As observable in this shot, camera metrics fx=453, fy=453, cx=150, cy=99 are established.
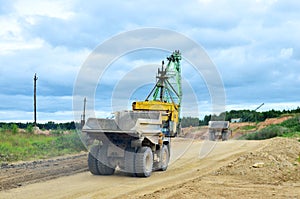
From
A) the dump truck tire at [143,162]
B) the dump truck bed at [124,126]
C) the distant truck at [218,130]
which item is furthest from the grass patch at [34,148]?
the distant truck at [218,130]

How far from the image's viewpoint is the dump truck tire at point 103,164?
1662 cm

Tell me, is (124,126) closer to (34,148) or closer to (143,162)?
(143,162)

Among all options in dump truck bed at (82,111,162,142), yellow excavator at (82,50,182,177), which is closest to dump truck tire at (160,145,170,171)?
yellow excavator at (82,50,182,177)

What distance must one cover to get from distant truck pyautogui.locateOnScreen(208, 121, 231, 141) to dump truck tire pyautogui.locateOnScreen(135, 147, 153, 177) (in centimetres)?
2728

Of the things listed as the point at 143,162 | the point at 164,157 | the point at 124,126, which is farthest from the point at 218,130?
the point at 143,162

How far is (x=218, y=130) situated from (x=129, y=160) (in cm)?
2827

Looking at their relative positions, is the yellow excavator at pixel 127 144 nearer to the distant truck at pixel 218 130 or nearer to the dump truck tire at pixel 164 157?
the dump truck tire at pixel 164 157

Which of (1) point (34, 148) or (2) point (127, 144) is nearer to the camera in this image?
(2) point (127, 144)

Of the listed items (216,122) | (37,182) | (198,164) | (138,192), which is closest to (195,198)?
(138,192)

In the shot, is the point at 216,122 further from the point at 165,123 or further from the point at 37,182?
the point at 37,182

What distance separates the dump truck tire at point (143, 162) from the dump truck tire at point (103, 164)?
1.25m

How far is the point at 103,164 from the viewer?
16812 millimetres

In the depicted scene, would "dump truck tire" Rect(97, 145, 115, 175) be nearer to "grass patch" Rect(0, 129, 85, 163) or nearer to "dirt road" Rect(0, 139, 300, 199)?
"dirt road" Rect(0, 139, 300, 199)

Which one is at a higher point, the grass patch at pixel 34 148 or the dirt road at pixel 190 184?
the grass patch at pixel 34 148
